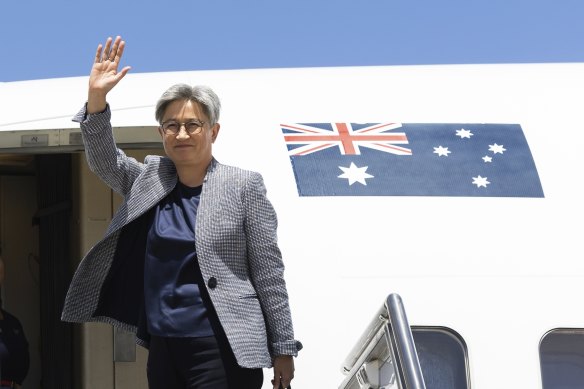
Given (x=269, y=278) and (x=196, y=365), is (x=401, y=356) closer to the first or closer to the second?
(x=269, y=278)

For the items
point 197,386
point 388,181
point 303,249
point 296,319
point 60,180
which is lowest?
point 197,386

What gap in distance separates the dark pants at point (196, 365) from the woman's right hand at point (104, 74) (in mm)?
1008

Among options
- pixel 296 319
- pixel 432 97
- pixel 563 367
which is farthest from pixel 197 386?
pixel 432 97

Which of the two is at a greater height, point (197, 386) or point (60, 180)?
point (60, 180)

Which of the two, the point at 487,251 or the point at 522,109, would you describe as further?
the point at 522,109

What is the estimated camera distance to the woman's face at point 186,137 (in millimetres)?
3980

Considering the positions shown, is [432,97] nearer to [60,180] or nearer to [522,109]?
[522,109]

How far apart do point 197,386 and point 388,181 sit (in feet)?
6.27

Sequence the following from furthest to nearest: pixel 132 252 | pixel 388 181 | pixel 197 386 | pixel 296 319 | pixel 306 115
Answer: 1. pixel 306 115
2. pixel 388 181
3. pixel 296 319
4. pixel 132 252
5. pixel 197 386

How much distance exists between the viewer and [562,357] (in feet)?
16.3

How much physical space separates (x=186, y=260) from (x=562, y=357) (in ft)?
7.23

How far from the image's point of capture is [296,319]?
16.0ft

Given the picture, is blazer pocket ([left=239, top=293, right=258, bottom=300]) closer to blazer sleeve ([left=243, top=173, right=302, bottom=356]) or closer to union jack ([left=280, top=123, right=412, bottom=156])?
blazer sleeve ([left=243, top=173, right=302, bottom=356])

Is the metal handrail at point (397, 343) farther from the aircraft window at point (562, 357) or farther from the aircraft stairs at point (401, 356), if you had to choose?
the aircraft window at point (562, 357)
